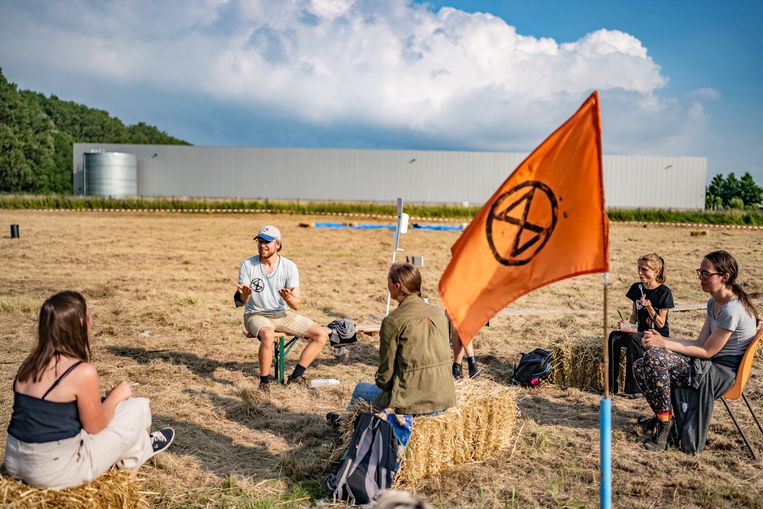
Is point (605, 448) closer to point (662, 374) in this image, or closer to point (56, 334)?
point (662, 374)

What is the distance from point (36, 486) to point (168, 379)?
3.39 meters

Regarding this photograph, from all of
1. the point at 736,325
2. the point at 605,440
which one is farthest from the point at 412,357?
the point at 736,325

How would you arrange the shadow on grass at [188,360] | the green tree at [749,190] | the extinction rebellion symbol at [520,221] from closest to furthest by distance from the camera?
1. the extinction rebellion symbol at [520,221]
2. the shadow on grass at [188,360]
3. the green tree at [749,190]

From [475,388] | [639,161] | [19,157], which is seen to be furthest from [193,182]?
[475,388]

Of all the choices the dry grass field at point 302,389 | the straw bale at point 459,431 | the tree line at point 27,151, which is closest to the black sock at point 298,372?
the dry grass field at point 302,389

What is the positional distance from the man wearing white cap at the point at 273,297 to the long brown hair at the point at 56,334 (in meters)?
3.12

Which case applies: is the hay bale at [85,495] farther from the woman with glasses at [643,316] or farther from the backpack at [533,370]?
the woman with glasses at [643,316]

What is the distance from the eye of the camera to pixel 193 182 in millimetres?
44156

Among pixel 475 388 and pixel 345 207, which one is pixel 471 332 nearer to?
pixel 475 388

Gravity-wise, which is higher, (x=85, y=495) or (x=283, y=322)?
(x=283, y=322)

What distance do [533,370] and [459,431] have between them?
239cm

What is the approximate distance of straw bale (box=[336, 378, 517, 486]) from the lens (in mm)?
4363

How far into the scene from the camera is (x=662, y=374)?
5.07 m

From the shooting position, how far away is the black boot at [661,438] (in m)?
5.04
